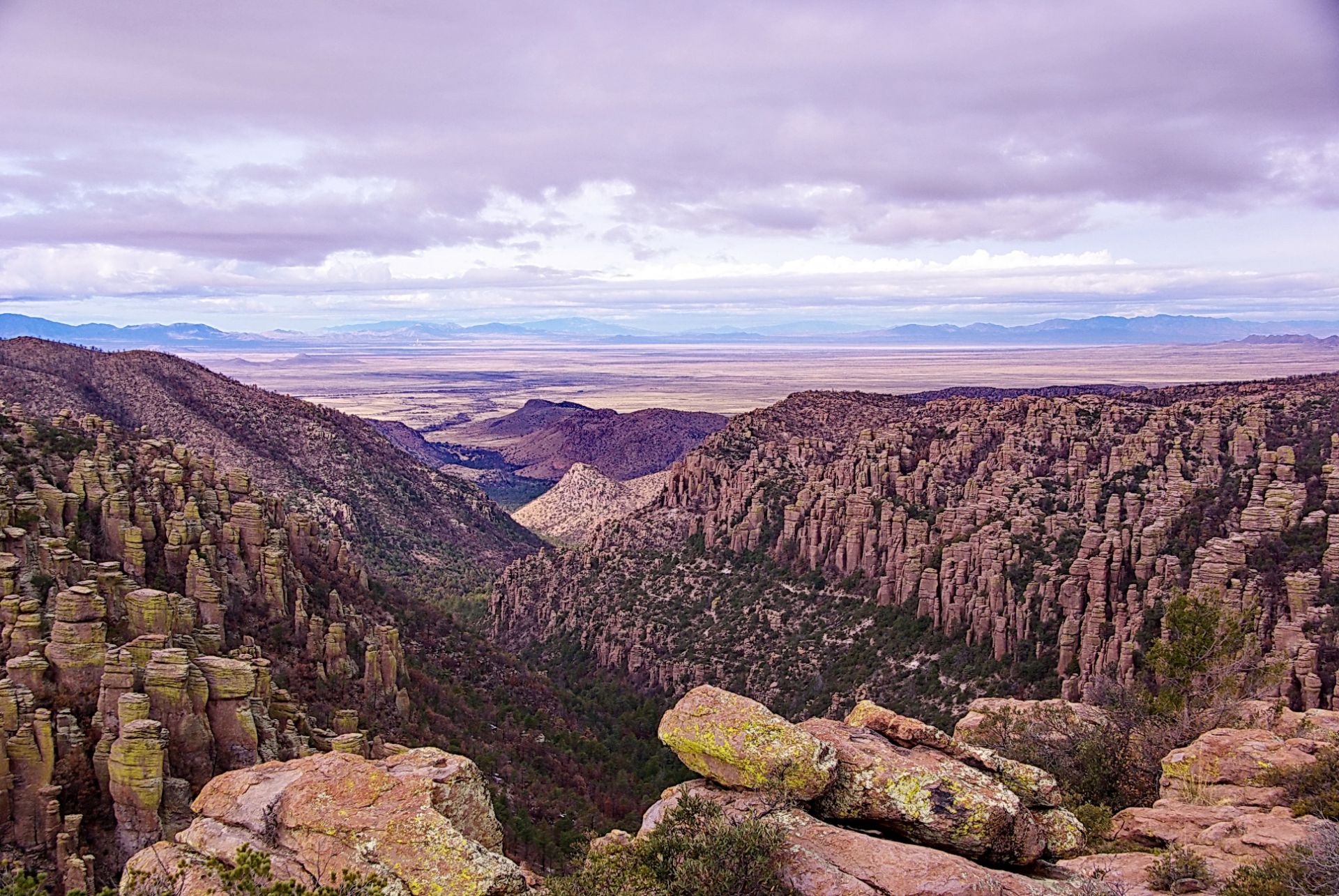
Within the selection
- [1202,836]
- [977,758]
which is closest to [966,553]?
[1202,836]

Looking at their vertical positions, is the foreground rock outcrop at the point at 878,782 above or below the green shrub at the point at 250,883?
above

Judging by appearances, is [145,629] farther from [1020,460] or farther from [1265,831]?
[1020,460]

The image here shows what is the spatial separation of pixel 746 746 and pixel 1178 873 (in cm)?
735

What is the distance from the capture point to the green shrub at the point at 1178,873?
15133 millimetres

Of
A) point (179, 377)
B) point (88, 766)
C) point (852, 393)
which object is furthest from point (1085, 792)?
point (179, 377)

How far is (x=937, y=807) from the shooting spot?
601 inches

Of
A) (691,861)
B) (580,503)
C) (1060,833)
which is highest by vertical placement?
(691,861)

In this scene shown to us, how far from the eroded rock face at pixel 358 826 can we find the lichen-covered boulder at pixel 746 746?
3.66m

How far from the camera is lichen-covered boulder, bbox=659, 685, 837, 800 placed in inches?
608

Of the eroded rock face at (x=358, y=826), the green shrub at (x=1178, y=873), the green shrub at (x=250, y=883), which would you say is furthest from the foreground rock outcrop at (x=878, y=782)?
the green shrub at (x=250, y=883)

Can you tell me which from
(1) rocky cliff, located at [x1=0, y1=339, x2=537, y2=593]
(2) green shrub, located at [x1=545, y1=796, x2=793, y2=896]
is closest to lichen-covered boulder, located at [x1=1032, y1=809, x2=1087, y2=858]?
(2) green shrub, located at [x1=545, y1=796, x2=793, y2=896]

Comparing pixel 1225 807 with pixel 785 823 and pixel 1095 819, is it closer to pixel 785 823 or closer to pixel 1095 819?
pixel 1095 819

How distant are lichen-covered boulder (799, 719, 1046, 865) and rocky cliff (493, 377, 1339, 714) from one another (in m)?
24.7

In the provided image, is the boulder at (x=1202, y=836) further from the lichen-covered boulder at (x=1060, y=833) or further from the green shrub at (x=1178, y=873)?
the lichen-covered boulder at (x=1060, y=833)
